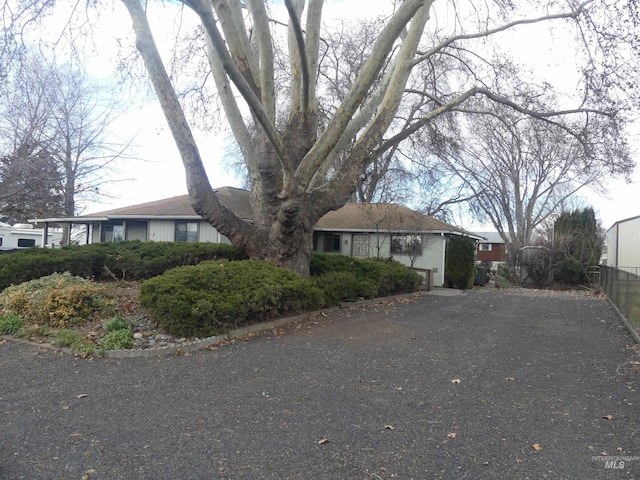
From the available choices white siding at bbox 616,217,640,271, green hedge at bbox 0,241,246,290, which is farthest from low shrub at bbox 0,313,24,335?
white siding at bbox 616,217,640,271

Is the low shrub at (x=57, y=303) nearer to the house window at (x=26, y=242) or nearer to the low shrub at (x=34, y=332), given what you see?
the low shrub at (x=34, y=332)

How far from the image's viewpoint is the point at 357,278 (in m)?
12.1

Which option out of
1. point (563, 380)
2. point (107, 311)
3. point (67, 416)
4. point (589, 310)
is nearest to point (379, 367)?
point (563, 380)

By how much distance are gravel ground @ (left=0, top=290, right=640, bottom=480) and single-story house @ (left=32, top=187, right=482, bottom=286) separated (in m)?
11.2

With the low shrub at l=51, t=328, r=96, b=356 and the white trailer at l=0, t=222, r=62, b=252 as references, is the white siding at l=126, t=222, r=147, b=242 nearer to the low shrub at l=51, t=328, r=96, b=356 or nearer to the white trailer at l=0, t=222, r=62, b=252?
the white trailer at l=0, t=222, r=62, b=252

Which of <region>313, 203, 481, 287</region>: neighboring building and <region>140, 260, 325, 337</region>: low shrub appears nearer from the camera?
<region>140, 260, 325, 337</region>: low shrub

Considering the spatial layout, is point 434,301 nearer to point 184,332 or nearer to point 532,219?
point 184,332

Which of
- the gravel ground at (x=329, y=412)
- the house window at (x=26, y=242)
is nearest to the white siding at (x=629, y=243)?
the gravel ground at (x=329, y=412)

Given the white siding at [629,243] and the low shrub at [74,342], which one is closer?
the low shrub at [74,342]

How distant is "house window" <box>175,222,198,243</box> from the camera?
58.6 feet

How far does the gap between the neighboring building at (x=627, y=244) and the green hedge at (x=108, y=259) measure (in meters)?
15.0

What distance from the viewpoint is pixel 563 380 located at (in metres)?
5.33

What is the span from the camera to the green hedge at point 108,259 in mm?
10438

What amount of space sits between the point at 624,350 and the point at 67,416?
7735mm
